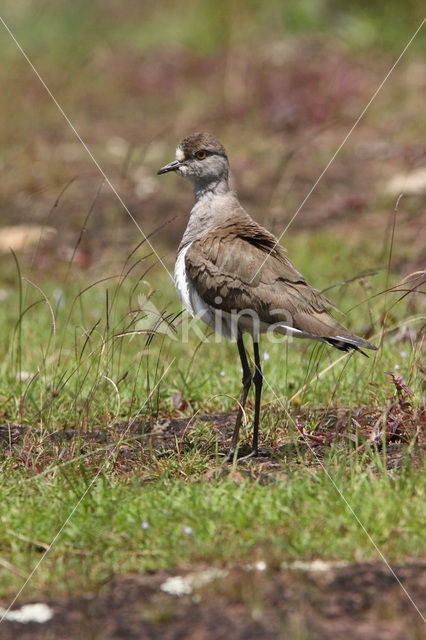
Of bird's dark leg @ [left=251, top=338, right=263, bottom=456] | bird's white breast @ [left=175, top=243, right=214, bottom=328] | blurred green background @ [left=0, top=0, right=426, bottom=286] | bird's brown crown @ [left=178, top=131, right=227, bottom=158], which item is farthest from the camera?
blurred green background @ [left=0, top=0, right=426, bottom=286]

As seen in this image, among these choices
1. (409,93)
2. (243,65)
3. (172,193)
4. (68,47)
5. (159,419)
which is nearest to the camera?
(159,419)

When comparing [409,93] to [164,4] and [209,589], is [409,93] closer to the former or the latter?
[164,4]

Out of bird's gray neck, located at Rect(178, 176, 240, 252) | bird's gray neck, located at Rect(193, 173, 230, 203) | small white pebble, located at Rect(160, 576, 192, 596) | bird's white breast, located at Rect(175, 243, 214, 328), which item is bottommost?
small white pebble, located at Rect(160, 576, 192, 596)

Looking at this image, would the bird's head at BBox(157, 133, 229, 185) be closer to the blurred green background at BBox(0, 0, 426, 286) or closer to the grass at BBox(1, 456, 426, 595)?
the grass at BBox(1, 456, 426, 595)

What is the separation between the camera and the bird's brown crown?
550 cm

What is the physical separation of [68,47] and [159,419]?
1417cm

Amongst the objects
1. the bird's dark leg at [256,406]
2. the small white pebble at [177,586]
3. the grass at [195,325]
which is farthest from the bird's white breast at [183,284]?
the small white pebble at [177,586]

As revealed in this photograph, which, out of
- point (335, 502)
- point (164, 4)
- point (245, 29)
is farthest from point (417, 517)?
point (164, 4)

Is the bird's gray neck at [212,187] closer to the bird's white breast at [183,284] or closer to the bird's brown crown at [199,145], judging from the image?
the bird's brown crown at [199,145]

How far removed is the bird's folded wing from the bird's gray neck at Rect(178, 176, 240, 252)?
403 millimetres

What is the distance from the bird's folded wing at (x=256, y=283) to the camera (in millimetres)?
4617

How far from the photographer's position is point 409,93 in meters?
13.9

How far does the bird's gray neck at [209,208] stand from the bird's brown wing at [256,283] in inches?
15.3

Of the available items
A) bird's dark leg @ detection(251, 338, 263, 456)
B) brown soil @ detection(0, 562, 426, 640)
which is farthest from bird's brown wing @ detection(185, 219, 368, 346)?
brown soil @ detection(0, 562, 426, 640)
